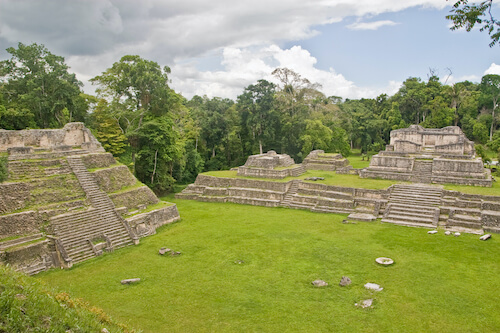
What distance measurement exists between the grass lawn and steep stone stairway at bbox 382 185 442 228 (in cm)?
90

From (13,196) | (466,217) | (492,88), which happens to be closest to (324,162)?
(466,217)

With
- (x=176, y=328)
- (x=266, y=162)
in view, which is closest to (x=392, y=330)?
(x=176, y=328)

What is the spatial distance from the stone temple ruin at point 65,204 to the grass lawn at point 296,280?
799 millimetres

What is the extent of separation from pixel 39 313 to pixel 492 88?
46.8m

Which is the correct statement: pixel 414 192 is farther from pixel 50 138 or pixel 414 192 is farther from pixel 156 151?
pixel 50 138

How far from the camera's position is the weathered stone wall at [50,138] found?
16.1 meters

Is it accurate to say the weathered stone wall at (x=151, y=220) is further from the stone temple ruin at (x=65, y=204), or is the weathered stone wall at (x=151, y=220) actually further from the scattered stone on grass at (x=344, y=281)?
the scattered stone on grass at (x=344, y=281)

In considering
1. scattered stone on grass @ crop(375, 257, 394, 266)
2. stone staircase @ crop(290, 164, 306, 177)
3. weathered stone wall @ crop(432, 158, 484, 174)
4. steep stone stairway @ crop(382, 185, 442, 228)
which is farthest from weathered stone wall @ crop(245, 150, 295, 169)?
scattered stone on grass @ crop(375, 257, 394, 266)

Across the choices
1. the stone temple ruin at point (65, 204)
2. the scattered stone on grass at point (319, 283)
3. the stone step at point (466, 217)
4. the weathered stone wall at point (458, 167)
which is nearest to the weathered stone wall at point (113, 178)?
the stone temple ruin at point (65, 204)

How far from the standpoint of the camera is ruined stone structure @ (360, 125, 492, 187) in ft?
62.4

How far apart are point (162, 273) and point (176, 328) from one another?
10.3 ft

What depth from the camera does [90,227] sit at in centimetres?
1300

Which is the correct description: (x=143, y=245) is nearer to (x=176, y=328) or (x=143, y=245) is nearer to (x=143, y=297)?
(x=143, y=297)

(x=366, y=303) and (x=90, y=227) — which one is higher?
(x=90, y=227)
